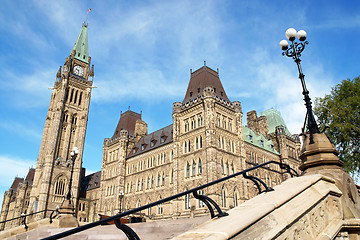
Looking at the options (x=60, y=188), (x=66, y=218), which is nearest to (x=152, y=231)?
(x=66, y=218)

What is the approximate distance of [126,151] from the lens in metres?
46.6

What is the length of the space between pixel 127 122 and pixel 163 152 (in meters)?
15.7

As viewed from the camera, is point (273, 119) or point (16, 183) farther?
point (16, 183)

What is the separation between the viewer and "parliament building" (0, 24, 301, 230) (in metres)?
30.9

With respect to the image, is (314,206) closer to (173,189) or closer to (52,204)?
(173,189)

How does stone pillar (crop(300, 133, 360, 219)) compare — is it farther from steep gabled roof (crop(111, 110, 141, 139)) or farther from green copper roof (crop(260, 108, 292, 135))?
steep gabled roof (crop(111, 110, 141, 139))

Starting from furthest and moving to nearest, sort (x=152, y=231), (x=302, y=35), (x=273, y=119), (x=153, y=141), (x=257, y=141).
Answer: (x=273, y=119) → (x=153, y=141) → (x=257, y=141) → (x=302, y=35) → (x=152, y=231)

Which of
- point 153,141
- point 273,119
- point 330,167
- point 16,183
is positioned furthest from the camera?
point 16,183

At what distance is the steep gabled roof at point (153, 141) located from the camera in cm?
4045

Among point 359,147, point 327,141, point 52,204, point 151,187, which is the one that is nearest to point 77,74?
point 52,204

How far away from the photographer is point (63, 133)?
60562 mm

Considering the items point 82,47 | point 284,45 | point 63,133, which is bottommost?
point 284,45

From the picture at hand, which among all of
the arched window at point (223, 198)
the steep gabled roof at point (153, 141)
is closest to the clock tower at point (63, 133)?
the steep gabled roof at point (153, 141)

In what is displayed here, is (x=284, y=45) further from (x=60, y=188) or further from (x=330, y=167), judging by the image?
(x=60, y=188)
